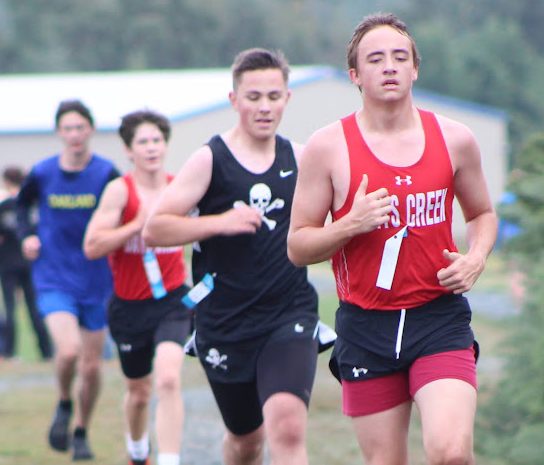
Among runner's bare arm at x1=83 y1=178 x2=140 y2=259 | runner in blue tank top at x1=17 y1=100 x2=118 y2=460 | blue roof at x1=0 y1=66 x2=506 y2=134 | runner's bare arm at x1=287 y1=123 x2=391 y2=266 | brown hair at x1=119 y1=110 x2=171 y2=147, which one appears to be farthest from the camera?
blue roof at x1=0 y1=66 x2=506 y2=134

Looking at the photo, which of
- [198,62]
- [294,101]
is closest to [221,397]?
[294,101]

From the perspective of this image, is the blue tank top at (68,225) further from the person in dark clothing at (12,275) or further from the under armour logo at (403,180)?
the person in dark clothing at (12,275)

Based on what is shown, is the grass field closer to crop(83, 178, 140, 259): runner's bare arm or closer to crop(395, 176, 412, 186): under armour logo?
crop(83, 178, 140, 259): runner's bare arm

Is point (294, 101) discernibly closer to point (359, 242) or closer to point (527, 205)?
point (527, 205)

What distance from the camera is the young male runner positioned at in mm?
6961

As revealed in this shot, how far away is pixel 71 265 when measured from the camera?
33.7 feet

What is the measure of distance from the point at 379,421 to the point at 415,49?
1472 mm

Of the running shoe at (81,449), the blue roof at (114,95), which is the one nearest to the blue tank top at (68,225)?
the running shoe at (81,449)

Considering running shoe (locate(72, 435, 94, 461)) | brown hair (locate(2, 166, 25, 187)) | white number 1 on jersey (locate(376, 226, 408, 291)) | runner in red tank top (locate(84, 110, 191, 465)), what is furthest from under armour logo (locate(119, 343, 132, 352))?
brown hair (locate(2, 166, 25, 187))

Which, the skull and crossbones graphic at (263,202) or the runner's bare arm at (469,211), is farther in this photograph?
the skull and crossbones graphic at (263,202)

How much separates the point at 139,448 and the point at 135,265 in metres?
1.14

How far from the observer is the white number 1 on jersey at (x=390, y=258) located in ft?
18.5

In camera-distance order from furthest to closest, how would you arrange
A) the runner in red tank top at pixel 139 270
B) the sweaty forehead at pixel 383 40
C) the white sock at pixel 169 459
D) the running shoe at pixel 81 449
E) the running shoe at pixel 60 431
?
the running shoe at pixel 60 431 → the running shoe at pixel 81 449 → the runner in red tank top at pixel 139 270 → the white sock at pixel 169 459 → the sweaty forehead at pixel 383 40

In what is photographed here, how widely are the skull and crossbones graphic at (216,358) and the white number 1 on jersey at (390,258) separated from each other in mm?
1571
